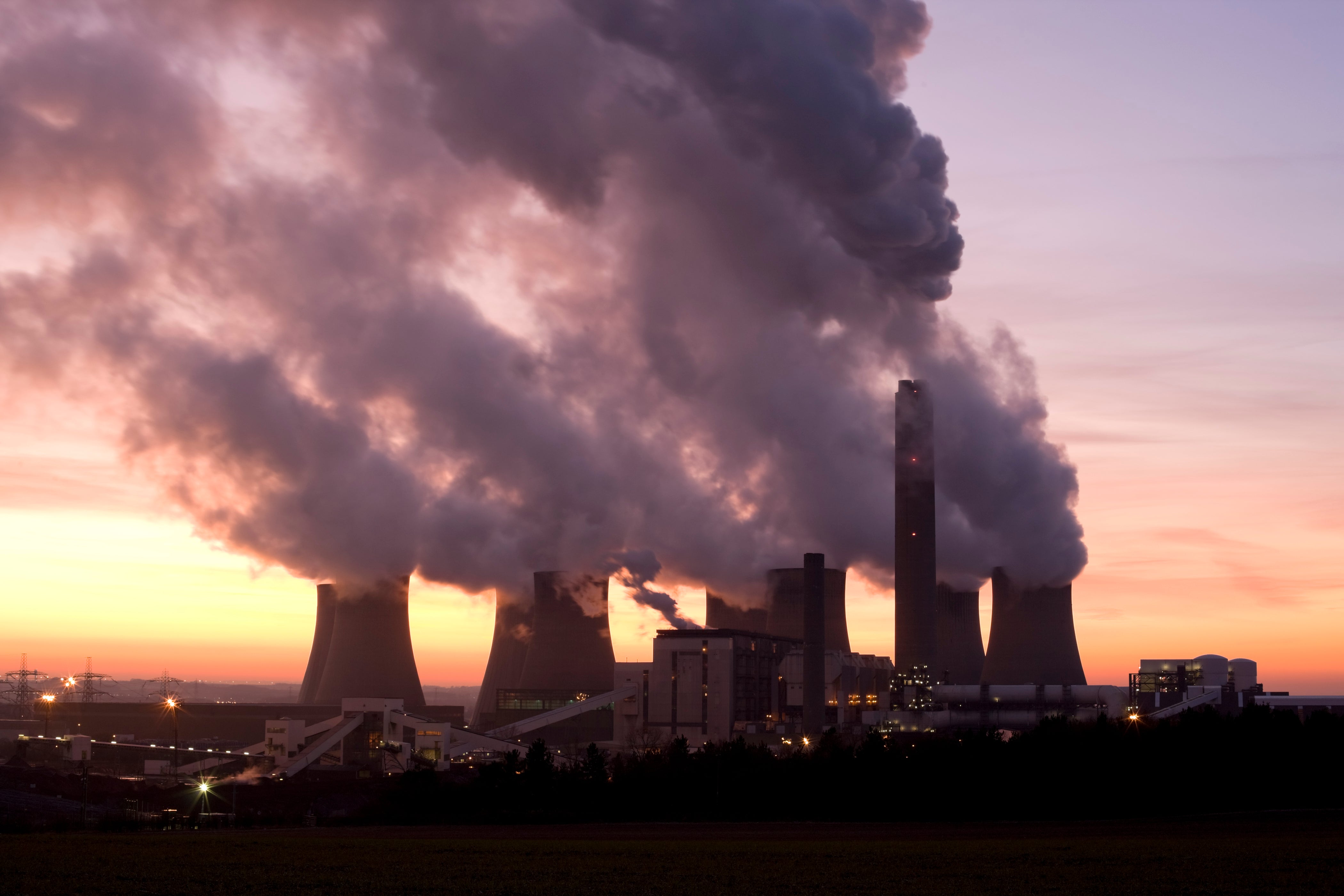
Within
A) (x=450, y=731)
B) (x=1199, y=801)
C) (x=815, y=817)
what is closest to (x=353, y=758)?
(x=450, y=731)

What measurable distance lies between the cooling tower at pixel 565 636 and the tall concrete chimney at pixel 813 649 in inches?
426

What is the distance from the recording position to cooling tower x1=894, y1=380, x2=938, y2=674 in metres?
77.2

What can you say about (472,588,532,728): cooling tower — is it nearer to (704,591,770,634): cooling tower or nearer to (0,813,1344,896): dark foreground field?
(704,591,770,634): cooling tower

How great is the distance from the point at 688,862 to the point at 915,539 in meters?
55.0

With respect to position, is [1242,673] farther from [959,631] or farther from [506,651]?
[506,651]

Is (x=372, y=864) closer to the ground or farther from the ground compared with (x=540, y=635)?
closer to the ground

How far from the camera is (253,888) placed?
1950cm

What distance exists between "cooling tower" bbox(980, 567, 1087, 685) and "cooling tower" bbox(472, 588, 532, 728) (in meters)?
28.1

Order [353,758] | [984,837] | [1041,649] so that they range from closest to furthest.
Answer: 1. [984,837]
2. [353,758]
3. [1041,649]

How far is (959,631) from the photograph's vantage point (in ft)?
282

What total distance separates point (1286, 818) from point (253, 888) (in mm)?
27567

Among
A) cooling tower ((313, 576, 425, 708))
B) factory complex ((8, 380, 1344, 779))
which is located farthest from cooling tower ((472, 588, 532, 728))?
cooling tower ((313, 576, 425, 708))

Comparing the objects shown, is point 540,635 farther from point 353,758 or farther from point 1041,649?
point 1041,649

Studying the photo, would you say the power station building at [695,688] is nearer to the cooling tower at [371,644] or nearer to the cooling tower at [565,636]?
the cooling tower at [565,636]
